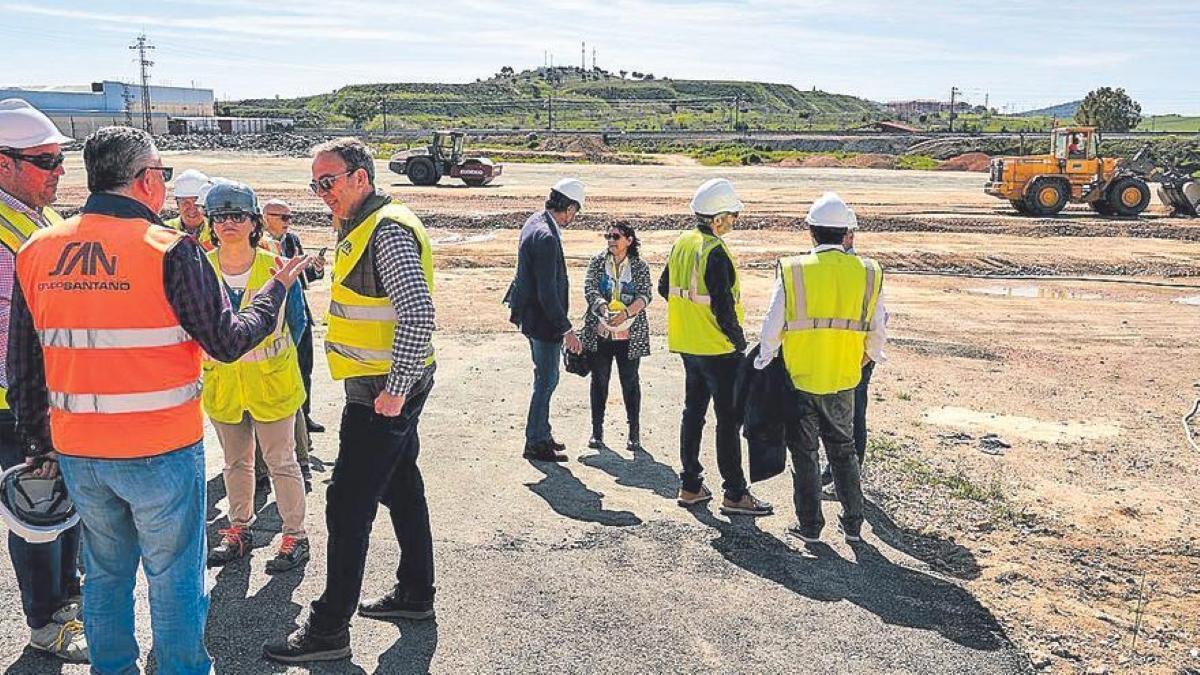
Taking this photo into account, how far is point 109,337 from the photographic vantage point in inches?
124

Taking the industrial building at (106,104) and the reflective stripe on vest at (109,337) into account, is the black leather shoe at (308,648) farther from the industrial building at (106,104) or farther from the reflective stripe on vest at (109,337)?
the industrial building at (106,104)

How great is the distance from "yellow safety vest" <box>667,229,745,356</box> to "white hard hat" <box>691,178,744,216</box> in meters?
0.17

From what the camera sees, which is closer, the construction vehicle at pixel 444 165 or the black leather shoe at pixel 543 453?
the black leather shoe at pixel 543 453

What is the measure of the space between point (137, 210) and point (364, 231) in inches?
35.3

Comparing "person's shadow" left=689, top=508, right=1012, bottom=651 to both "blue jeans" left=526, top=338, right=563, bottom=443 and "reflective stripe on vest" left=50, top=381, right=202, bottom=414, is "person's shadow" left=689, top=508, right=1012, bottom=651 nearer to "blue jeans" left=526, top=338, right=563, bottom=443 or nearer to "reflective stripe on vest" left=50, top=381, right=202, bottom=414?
"blue jeans" left=526, top=338, right=563, bottom=443

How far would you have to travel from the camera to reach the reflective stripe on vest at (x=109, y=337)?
10.3 ft

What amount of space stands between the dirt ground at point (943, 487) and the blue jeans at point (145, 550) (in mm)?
1200

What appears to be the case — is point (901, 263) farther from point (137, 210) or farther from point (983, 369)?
point (137, 210)

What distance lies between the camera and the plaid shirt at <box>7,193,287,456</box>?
3.19m

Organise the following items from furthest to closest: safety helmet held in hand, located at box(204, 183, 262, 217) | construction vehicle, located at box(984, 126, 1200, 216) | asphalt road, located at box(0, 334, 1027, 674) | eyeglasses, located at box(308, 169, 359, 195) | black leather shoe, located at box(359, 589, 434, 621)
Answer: construction vehicle, located at box(984, 126, 1200, 216), safety helmet held in hand, located at box(204, 183, 262, 217), black leather shoe, located at box(359, 589, 434, 621), asphalt road, located at box(0, 334, 1027, 674), eyeglasses, located at box(308, 169, 359, 195)

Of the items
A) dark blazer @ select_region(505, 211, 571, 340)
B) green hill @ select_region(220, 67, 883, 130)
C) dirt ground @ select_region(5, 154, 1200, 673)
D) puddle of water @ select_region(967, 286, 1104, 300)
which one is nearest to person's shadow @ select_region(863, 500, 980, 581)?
dirt ground @ select_region(5, 154, 1200, 673)

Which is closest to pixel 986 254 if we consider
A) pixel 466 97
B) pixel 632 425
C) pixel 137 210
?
pixel 632 425

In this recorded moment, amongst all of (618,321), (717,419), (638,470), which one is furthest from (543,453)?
(717,419)

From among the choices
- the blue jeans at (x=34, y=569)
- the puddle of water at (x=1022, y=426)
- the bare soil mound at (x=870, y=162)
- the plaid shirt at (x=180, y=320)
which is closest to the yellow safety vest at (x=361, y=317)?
the plaid shirt at (x=180, y=320)
